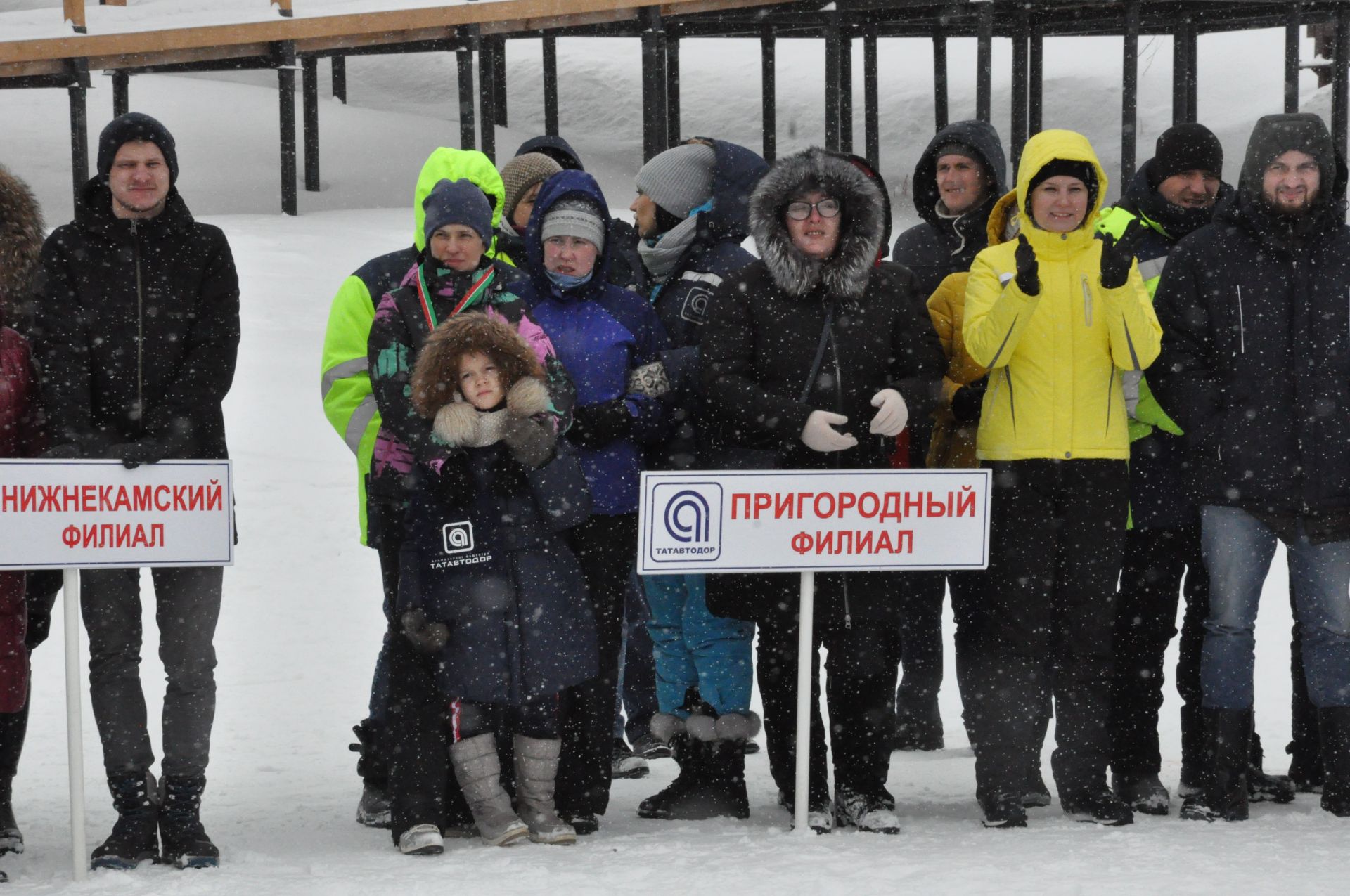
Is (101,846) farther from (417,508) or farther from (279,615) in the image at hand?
(279,615)

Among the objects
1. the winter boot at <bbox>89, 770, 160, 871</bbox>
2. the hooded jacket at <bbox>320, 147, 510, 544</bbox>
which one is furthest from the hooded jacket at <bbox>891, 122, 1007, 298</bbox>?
the winter boot at <bbox>89, 770, 160, 871</bbox>

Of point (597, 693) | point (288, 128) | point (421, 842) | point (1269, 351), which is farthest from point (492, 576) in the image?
point (288, 128)

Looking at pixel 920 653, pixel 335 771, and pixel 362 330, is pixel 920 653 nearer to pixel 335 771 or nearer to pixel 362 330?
pixel 335 771

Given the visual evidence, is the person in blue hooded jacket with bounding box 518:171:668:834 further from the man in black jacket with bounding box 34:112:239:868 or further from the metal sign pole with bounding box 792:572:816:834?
the man in black jacket with bounding box 34:112:239:868

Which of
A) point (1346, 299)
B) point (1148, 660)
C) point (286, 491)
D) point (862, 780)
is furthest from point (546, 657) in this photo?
point (286, 491)

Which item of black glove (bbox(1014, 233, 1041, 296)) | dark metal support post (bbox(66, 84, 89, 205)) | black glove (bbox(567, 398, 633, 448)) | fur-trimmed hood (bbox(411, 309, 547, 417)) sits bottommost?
black glove (bbox(567, 398, 633, 448))

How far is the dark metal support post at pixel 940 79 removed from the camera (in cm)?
1862

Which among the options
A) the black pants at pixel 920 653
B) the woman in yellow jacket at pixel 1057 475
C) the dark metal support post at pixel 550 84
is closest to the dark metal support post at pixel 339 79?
the dark metal support post at pixel 550 84

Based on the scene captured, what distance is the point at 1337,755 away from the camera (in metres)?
4.91

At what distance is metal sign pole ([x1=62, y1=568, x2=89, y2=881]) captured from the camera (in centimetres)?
432

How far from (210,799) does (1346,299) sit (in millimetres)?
3701

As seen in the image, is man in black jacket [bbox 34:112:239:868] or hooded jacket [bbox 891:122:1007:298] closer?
man in black jacket [bbox 34:112:239:868]

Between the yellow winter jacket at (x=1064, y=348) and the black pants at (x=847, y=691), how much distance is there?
0.66 m

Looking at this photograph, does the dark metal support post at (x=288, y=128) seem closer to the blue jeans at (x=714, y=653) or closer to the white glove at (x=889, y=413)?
the blue jeans at (x=714, y=653)
